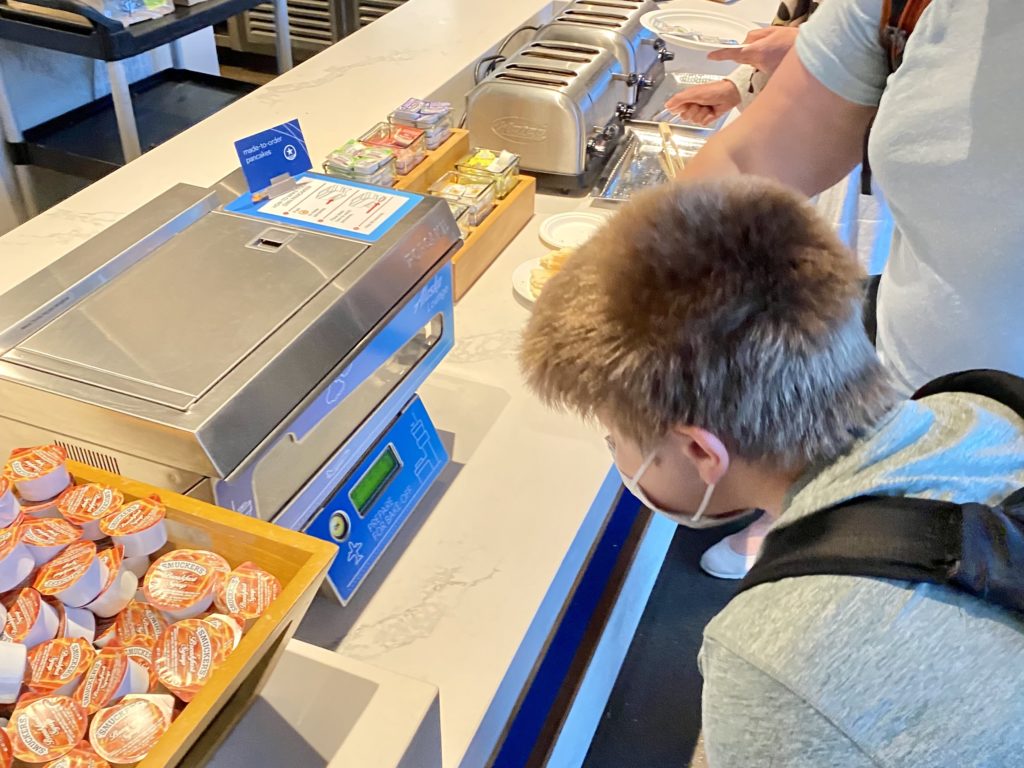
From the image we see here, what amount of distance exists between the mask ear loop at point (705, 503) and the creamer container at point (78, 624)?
1.53ft

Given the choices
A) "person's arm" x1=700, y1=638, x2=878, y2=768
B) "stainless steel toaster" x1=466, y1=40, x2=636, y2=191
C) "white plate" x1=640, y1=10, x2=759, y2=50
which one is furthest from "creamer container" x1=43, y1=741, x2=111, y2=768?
"white plate" x1=640, y1=10, x2=759, y2=50

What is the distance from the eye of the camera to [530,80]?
1.56 m

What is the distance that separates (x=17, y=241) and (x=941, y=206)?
119 centimetres

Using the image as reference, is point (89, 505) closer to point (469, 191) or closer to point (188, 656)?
point (188, 656)

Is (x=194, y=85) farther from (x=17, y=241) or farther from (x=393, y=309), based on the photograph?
(x=393, y=309)

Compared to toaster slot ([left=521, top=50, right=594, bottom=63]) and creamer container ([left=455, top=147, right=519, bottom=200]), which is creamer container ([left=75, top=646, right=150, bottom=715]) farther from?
toaster slot ([left=521, top=50, right=594, bottom=63])

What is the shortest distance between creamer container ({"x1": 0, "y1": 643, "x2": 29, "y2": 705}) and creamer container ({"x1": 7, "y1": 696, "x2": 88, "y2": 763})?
14 millimetres

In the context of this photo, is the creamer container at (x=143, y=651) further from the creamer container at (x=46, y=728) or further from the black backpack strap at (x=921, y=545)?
the black backpack strap at (x=921, y=545)

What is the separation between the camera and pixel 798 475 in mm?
680

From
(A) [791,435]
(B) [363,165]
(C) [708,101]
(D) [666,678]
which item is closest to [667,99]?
(C) [708,101]

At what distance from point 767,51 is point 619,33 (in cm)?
46

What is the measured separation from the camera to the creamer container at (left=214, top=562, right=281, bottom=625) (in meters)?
0.55

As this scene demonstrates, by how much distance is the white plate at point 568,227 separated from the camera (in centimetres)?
144

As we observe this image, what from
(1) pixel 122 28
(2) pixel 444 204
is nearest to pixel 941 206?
(2) pixel 444 204
